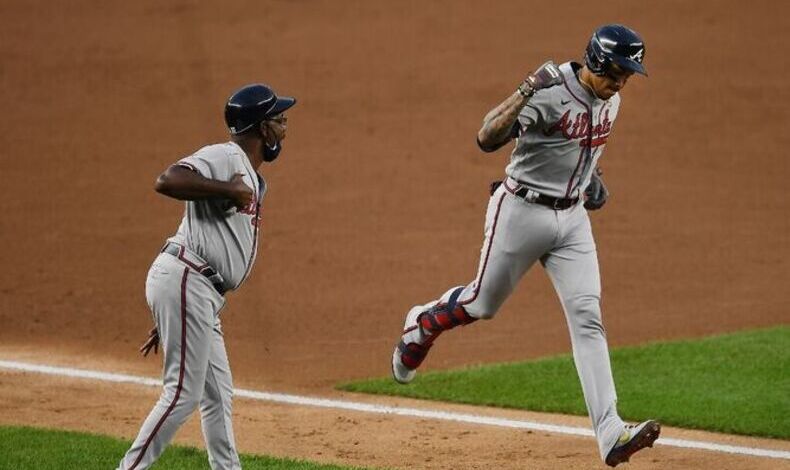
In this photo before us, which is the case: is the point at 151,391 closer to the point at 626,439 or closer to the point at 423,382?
the point at 423,382

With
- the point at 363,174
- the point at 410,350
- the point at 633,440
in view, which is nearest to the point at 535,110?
the point at 633,440

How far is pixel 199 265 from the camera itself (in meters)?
5.86

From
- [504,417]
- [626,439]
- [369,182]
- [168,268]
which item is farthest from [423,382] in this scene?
[369,182]

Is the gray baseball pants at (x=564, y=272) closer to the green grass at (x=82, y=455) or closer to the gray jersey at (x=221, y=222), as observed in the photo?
the green grass at (x=82, y=455)

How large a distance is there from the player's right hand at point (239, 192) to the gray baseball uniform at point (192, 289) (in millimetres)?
45

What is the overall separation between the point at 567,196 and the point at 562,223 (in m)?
0.13

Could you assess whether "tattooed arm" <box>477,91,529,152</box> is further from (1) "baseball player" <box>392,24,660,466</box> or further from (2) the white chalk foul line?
(2) the white chalk foul line

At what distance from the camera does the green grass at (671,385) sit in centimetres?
827

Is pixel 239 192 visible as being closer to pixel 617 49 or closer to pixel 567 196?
pixel 567 196

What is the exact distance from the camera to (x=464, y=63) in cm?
1639

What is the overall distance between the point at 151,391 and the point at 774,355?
3.97 m

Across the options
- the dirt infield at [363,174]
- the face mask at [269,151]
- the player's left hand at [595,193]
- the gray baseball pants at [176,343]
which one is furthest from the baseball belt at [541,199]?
the gray baseball pants at [176,343]

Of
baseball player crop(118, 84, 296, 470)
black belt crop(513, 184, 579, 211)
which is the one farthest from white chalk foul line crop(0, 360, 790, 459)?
baseball player crop(118, 84, 296, 470)

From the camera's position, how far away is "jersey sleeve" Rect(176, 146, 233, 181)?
5770 mm
